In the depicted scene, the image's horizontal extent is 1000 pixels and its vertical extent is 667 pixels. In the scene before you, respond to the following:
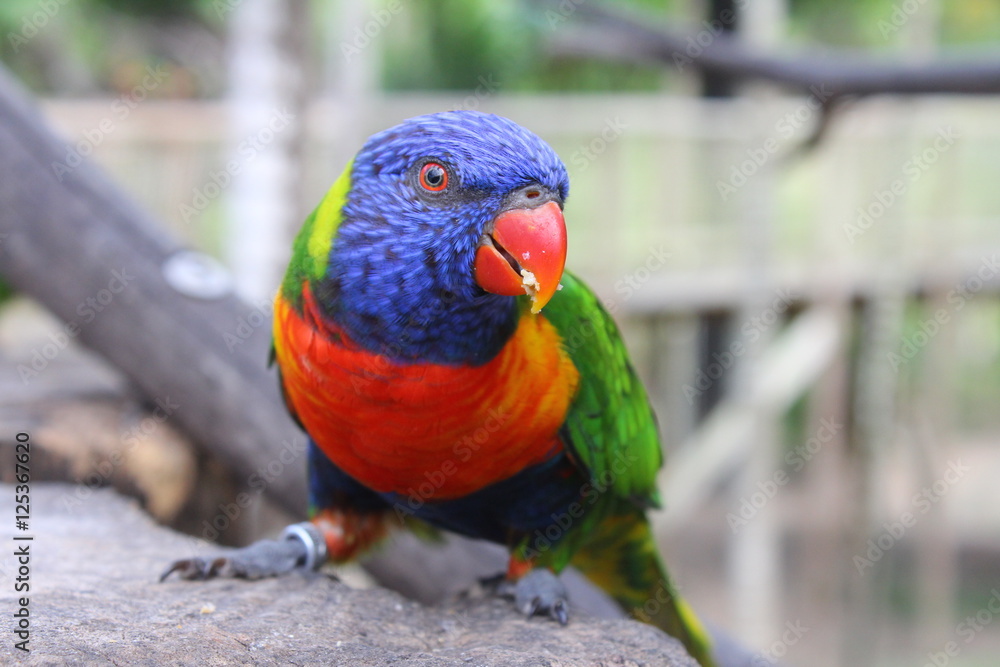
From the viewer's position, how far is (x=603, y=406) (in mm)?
2230

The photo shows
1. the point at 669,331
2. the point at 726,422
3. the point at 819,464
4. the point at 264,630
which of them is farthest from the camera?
the point at 819,464

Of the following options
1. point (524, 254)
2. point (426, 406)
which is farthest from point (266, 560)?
point (524, 254)

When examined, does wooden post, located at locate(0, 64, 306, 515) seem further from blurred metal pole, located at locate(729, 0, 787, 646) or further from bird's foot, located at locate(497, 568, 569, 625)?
blurred metal pole, located at locate(729, 0, 787, 646)

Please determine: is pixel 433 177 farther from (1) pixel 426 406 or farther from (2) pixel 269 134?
(2) pixel 269 134

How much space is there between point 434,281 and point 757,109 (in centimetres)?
666

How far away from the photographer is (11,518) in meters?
2.41

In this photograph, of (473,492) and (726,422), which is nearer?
(473,492)

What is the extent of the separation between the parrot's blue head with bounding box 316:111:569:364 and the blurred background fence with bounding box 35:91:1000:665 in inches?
180

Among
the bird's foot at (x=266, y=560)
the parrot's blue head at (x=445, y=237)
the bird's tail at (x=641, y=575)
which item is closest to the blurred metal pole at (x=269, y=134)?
the bird's foot at (x=266, y=560)

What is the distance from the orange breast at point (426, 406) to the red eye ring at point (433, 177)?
1.25 ft

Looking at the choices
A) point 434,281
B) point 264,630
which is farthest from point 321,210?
point 264,630

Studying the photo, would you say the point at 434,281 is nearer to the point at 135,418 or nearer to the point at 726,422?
the point at 135,418

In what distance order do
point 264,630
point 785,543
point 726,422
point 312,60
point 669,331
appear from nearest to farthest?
point 264,630, point 312,60, point 726,422, point 669,331, point 785,543

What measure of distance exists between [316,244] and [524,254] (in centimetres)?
51
